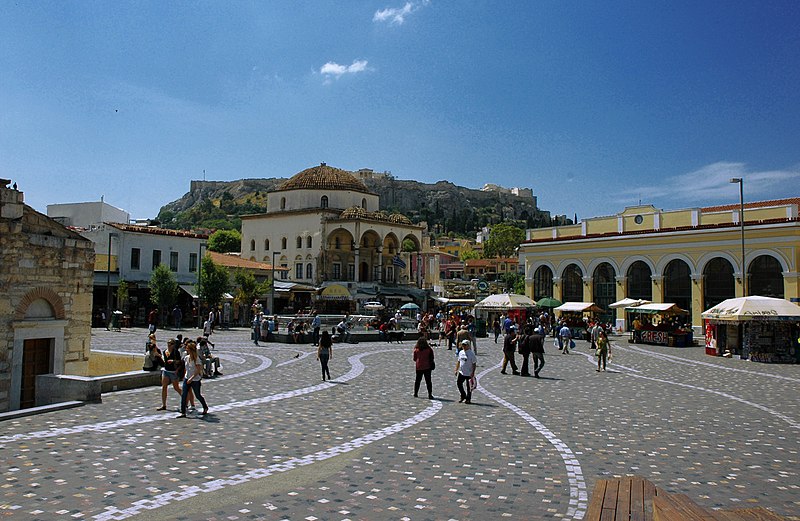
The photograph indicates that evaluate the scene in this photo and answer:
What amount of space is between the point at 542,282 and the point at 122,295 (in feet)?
98.9

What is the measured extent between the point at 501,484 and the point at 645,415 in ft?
19.7

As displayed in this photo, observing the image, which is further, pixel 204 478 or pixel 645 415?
pixel 645 415

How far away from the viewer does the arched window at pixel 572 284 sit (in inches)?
1849

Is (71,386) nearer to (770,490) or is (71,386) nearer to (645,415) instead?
(645,415)

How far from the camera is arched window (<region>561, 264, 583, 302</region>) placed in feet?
154

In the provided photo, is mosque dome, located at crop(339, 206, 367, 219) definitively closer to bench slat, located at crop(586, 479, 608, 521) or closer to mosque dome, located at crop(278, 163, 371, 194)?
mosque dome, located at crop(278, 163, 371, 194)

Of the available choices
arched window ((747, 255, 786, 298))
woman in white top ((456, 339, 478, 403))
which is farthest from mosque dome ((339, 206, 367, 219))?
woman in white top ((456, 339, 478, 403))

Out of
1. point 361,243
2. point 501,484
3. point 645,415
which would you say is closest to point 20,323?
point 501,484

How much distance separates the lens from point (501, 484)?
7.89 metres

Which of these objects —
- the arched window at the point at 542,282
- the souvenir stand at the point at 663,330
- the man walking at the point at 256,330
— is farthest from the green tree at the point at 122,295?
the souvenir stand at the point at 663,330

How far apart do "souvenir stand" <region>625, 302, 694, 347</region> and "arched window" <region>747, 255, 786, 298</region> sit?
16.0 ft

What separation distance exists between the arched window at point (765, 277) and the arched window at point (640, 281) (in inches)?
239

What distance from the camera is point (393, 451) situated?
374 inches

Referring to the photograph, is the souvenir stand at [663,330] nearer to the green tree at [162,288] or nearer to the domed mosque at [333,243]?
the green tree at [162,288]
